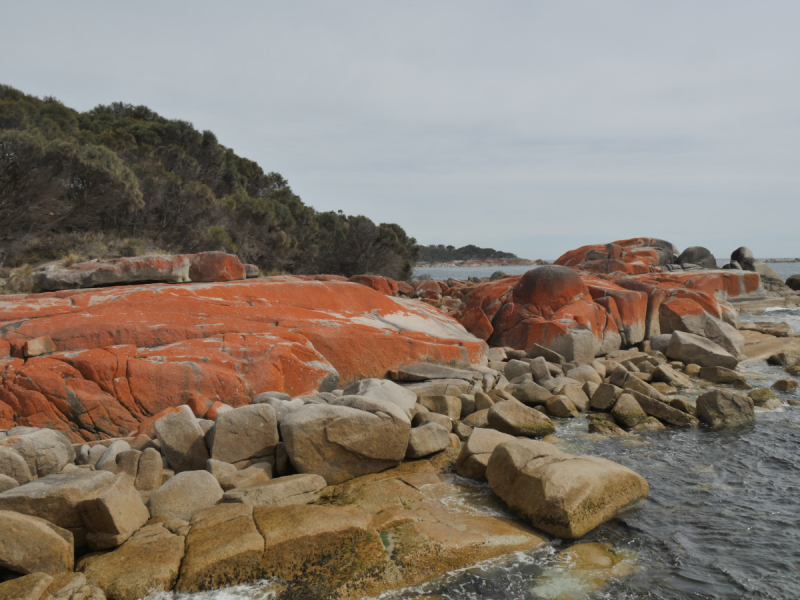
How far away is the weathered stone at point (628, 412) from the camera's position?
9695 millimetres

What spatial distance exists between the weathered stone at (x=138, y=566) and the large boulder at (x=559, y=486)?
3.64 meters

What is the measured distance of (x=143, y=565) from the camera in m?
4.77

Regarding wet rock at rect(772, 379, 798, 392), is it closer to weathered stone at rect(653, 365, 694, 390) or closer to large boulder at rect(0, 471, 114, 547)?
weathered stone at rect(653, 365, 694, 390)

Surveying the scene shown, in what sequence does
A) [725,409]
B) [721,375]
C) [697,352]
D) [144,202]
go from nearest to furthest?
[725,409], [721,375], [697,352], [144,202]

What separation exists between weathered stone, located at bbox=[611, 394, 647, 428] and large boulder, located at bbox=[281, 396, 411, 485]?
476 centimetres

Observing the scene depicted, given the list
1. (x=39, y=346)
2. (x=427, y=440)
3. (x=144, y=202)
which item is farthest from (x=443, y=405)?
(x=144, y=202)

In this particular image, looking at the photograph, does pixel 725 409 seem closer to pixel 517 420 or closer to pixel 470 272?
pixel 517 420

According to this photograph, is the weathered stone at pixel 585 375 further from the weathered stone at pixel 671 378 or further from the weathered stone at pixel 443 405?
the weathered stone at pixel 443 405

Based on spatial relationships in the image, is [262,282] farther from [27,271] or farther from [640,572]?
[640,572]

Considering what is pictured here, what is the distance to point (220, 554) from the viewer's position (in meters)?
4.88

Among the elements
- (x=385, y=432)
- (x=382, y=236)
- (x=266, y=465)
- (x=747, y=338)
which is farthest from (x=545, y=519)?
(x=382, y=236)

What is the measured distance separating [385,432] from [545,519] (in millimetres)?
2350

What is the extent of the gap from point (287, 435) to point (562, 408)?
18.9ft

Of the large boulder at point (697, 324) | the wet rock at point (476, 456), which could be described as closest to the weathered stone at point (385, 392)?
the wet rock at point (476, 456)
